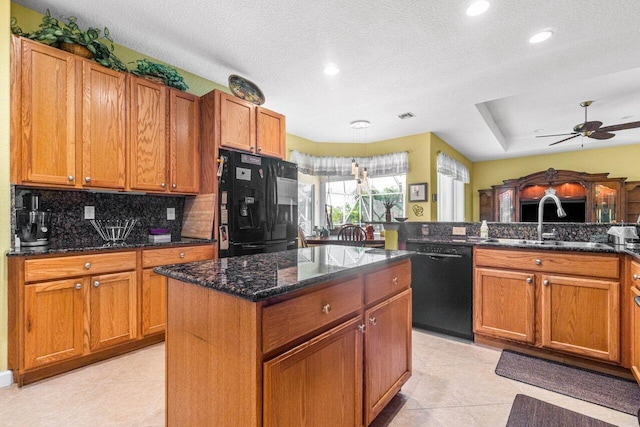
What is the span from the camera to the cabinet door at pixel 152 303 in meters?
2.44

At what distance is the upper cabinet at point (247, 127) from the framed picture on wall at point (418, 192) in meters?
2.73

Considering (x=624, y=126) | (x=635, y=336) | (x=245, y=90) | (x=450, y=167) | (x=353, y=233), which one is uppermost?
(x=245, y=90)

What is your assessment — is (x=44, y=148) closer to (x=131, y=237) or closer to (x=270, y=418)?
(x=131, y=237)

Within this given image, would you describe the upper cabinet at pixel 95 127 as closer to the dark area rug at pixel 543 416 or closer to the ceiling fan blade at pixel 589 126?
the dark area rug at pixel 543 416

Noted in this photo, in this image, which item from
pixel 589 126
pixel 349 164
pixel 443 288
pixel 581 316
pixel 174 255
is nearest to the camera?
pixel 581 316

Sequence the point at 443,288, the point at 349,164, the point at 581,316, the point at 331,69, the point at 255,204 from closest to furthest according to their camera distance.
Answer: the point at 581,316 < the point at 443,288 < the point at 331,69 < the point at 255,204 < the point at 349,164

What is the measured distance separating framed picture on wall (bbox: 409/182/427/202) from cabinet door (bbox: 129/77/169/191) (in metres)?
3.99

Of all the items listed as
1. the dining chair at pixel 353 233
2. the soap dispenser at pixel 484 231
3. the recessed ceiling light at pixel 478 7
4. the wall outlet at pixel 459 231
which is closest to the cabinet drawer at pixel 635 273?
the soap dispenser at pixel 484 231

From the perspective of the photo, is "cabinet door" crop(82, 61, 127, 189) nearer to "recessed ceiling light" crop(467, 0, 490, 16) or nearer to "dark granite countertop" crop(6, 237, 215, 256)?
"dark granite countertop" crop(6, 237, 215, 256)

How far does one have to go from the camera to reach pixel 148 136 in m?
2.66

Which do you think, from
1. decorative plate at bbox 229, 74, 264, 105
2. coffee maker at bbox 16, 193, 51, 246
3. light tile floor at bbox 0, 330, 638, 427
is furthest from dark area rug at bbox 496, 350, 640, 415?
coffee maker at bbox 16, 193, 51, 246

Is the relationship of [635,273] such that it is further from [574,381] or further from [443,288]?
[443,288]

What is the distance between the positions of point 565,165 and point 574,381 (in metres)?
6.71

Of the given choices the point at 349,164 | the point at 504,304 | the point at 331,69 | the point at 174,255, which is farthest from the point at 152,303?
the point at 349,164
